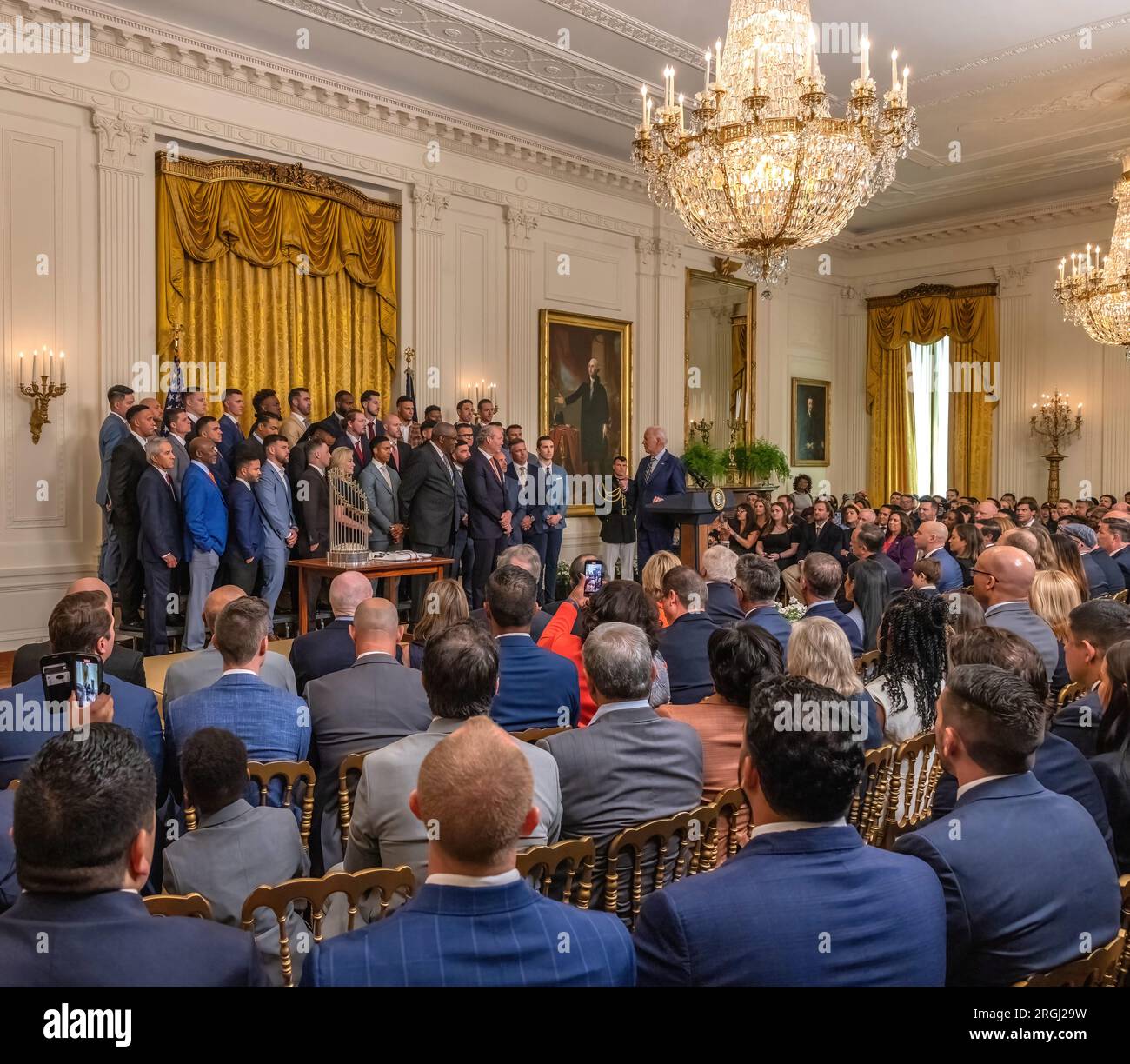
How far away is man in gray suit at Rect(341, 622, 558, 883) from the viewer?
99.7 inches

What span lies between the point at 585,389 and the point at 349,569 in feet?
19.0

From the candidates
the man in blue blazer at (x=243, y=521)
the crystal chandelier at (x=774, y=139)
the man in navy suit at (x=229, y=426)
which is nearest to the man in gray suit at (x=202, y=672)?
the crystal chandelier at (x=774, y=139)

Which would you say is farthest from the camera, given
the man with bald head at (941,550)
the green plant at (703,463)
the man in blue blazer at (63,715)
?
the green plant at (703,463)

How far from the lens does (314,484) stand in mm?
8211

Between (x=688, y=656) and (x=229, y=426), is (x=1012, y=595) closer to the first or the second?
(x=688, y=656)

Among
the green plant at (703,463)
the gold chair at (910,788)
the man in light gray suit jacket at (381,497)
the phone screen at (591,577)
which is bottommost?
the gold chair at (910,788)

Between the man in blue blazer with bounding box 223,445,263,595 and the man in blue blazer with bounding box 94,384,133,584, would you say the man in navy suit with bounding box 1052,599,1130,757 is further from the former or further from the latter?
the man in blue blazer with bounding box 94,384,133,584

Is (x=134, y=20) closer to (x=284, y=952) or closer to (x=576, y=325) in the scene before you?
(x=576, y=325)

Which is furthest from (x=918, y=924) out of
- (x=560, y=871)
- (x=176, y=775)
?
(x=176, y=775)

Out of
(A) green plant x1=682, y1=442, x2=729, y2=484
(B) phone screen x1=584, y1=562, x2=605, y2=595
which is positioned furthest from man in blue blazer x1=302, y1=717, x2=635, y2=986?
(A) green plant x1=682, y1=442, x2=729, y2=484

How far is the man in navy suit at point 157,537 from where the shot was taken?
7301 mm

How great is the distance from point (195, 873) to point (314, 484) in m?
6.14

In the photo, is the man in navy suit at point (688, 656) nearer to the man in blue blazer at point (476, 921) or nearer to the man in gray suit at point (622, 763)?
the man in gray suit at point (622, 763)

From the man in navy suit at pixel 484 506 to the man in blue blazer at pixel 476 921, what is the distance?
774 centimetres
